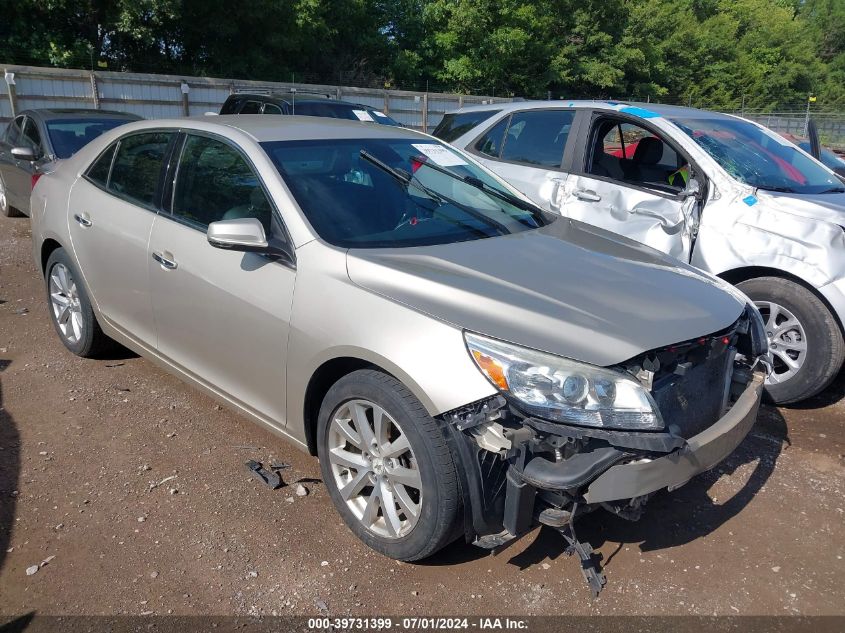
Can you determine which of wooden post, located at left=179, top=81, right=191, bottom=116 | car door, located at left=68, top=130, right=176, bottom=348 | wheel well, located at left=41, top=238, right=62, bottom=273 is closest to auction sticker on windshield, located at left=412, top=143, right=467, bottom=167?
car door, located at left=68, top=130, right=176, bottom=348

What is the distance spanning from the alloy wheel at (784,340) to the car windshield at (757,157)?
91 centimetres

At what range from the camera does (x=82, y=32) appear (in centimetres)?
2053

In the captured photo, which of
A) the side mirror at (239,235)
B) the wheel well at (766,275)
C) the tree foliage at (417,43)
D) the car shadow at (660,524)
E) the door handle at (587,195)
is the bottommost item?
the car shadow at (660,524)

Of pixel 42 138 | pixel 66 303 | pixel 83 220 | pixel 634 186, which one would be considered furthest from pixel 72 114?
pixel 634 186

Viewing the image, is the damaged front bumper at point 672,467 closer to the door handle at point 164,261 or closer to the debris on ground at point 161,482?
the debris on ground at point 161,482

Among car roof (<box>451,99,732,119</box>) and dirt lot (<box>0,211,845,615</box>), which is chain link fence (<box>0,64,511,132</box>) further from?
dirt lot (<box>0,211,845,615</box>)

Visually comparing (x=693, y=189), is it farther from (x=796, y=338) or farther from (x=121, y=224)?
(x=121, y=224)

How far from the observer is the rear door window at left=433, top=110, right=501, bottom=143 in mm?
6684

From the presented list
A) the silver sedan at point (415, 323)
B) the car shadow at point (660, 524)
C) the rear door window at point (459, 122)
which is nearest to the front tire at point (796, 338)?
the car shadow at point (660, 524)

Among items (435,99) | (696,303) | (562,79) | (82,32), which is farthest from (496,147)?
(562,79)

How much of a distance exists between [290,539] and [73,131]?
7253 mm

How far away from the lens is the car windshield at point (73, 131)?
8164 millimetres

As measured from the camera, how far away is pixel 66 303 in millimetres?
4816

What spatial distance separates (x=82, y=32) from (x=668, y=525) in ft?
74.1
